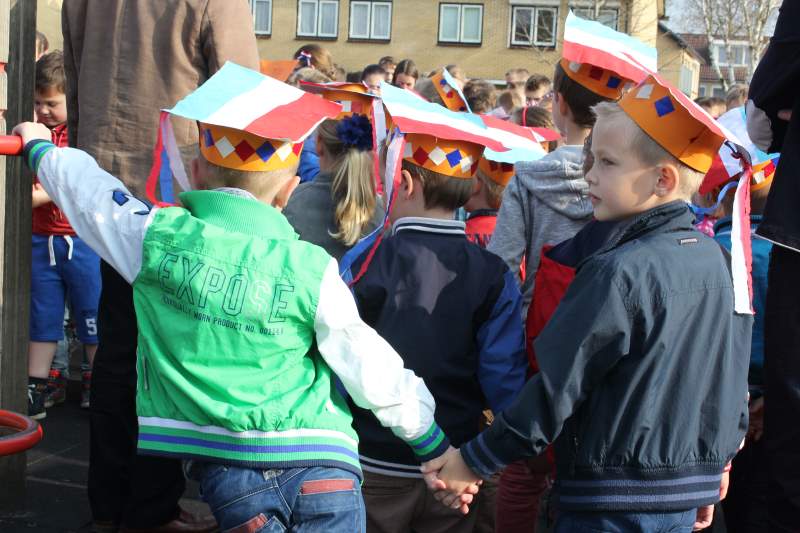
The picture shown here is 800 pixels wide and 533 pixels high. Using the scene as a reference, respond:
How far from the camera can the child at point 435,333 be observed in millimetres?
3096

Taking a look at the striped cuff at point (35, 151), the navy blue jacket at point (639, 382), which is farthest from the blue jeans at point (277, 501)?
the striped cuff at point (35, 151)

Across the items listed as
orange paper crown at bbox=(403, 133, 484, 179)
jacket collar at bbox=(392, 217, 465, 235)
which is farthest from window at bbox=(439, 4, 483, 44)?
jacket collar at bbox=(392, 217, 465, 235)

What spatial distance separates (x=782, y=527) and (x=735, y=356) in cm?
62

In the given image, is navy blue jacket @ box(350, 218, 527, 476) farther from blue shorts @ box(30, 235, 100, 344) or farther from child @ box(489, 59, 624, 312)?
blue shorts @ box(30, 235, 100, 344)

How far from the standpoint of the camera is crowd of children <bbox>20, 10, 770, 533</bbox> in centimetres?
255

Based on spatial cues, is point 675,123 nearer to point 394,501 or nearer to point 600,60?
point 600,60

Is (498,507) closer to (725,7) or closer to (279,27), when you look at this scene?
(279,27)

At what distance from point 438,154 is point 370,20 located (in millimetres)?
37079

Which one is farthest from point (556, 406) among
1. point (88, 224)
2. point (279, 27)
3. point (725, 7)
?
point (725, 7)

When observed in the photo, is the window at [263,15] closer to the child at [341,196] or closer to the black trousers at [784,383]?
the child at [341,196]

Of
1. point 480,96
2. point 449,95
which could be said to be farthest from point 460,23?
point 449,95

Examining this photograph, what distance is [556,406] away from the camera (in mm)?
2539

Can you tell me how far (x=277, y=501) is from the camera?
257cm

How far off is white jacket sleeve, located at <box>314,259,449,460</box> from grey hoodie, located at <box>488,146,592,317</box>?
3.89 ft
